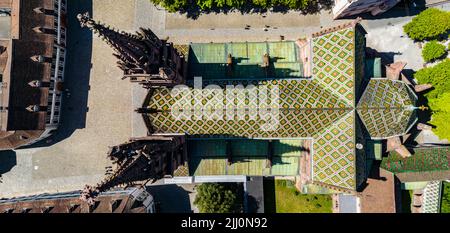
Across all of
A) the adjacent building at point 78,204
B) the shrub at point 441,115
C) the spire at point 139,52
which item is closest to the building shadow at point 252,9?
the shrub at point 441,115

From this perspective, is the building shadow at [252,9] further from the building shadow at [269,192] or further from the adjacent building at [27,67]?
the building shadow at [269,192]

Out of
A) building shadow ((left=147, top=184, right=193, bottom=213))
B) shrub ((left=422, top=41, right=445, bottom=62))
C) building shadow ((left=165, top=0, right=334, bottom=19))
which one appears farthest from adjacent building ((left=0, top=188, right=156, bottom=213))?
shrub ((left=422, top=41, right=445, bottom=62))

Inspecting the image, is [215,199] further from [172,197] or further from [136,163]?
[136,163]

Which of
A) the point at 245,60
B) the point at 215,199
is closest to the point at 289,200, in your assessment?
the point at 215,199

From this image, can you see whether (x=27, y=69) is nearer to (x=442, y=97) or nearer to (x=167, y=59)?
(x=167, y=59)

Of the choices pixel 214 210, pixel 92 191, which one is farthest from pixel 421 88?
pixel 92 191
